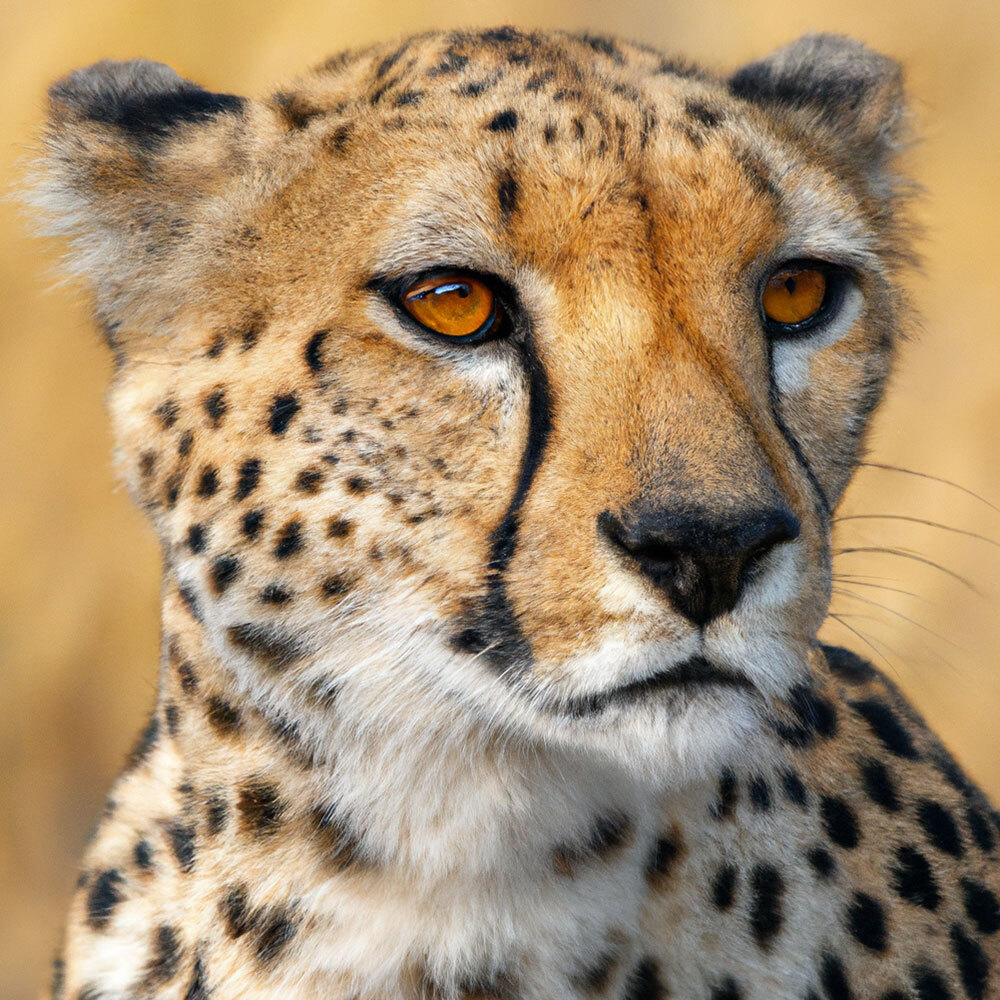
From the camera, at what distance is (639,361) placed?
4.65 ft

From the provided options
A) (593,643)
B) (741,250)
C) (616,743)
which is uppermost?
(741,250)

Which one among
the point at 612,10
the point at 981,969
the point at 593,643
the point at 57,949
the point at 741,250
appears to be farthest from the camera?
the point at 612,10

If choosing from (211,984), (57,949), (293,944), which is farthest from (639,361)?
(57,949)

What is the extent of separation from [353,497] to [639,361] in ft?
1.15

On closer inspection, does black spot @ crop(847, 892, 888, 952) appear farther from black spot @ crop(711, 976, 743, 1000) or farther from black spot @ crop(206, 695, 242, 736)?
black spot @ crop(206, 695, 242, 736)

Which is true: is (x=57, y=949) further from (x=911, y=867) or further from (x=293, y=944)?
(x=911, y=867)

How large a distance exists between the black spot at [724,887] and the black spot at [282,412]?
2.41 ft

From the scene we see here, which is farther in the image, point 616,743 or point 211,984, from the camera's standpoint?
point 211,984

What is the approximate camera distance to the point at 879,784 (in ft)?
5.83

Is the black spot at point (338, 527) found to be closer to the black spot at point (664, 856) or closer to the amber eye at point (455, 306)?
the amber eye at point (455, 306)

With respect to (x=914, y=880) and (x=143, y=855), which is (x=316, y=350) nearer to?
(x=143, y=855)

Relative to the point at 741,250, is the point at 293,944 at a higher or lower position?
lower

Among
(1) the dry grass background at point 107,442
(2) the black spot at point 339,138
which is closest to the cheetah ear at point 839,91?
(2) the black spot at point 339,138

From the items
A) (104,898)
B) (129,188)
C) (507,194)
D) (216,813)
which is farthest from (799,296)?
(104,898)
